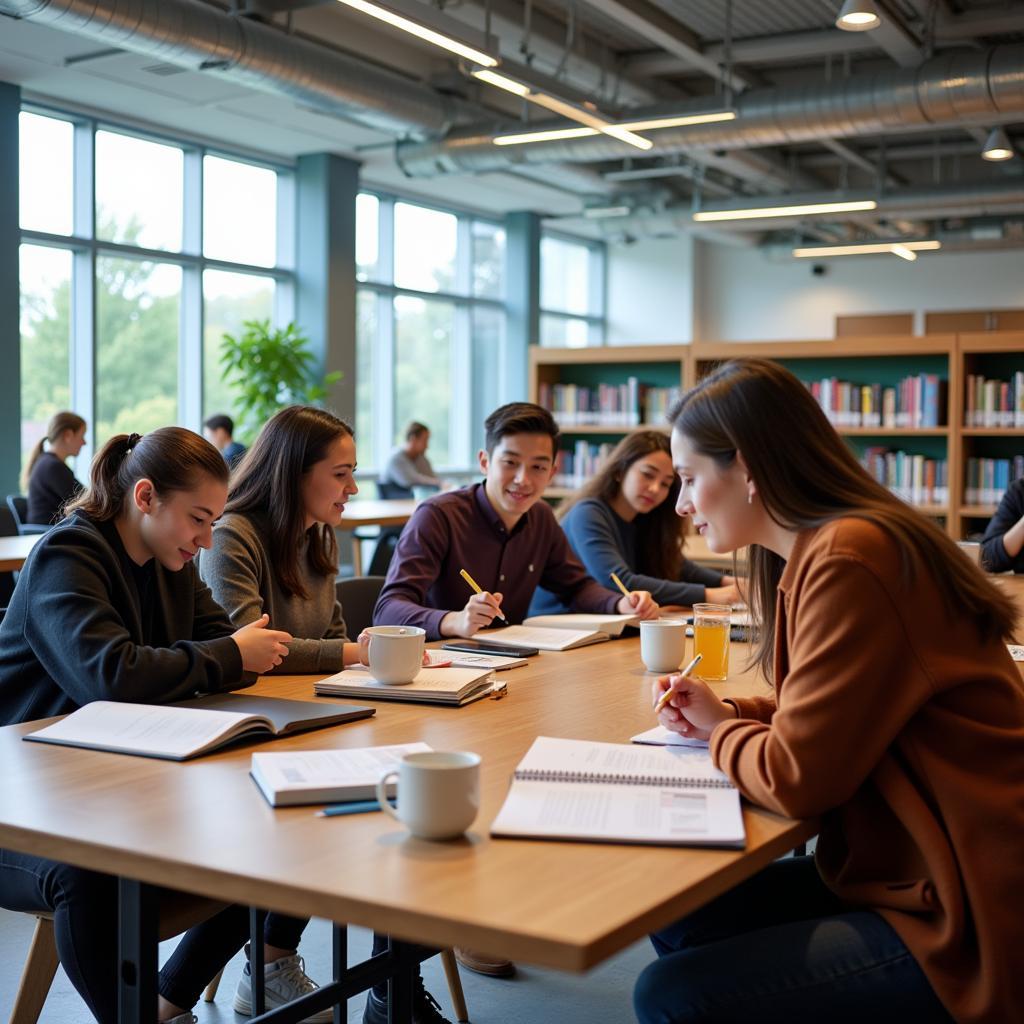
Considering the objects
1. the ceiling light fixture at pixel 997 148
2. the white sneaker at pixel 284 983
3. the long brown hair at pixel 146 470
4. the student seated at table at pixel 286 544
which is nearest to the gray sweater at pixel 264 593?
A: the student seated at table at pixel 286 544

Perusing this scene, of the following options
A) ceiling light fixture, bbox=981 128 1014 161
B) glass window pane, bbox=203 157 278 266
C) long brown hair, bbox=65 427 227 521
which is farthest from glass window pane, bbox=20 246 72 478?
long brown hair, bbox=65 427 227 521

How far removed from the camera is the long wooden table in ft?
3.49

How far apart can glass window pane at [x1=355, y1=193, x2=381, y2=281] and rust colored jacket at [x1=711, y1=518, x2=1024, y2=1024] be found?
30.7ft

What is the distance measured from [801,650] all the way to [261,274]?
8.71 metres

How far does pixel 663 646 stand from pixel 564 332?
1120cm

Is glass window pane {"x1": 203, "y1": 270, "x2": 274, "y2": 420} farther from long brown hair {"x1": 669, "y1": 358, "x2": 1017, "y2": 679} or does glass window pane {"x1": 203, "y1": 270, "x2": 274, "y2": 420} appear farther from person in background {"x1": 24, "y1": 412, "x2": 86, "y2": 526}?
long brown hair {"x1": 669, "y1": 358, "x2": 1017, "y2": 679}

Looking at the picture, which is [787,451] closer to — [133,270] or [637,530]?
[637,530]

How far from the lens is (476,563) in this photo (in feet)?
10.2

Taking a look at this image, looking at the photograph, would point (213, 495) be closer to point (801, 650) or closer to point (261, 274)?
point (801, 650)

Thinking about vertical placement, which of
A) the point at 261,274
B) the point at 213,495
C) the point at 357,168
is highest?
the point at 357,168

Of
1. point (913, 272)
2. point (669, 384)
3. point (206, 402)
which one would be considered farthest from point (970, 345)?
point (913, 272)

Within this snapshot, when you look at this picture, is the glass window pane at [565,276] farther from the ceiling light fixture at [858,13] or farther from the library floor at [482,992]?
the library floor at [482,992]

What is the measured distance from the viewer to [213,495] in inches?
80.3

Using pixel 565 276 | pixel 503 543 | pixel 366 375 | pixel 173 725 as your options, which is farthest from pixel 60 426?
pixel 565 276
